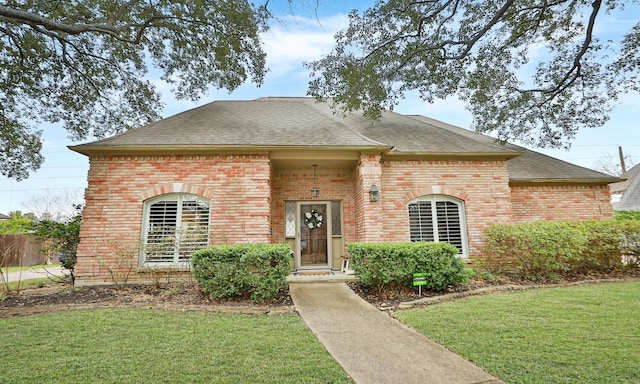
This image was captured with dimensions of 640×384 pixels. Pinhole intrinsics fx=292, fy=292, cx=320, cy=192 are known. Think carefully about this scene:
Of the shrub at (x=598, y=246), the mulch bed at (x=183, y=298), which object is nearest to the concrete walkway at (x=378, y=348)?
the mulch bed at (x=183, y=298)

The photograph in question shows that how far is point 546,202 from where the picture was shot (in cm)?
940

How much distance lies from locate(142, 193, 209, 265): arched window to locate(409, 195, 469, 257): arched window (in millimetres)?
5840

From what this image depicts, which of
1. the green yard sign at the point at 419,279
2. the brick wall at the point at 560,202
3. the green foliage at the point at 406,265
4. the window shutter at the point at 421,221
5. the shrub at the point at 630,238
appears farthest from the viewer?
the brick wall at the point at 560,202

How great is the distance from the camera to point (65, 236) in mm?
7520

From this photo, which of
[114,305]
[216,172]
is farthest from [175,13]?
[114,305]

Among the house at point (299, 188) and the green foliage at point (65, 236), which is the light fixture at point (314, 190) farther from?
the green foliage at point (65, 236)

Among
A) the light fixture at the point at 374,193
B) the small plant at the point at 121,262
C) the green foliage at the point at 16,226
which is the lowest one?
the small plant at the point at 121,262

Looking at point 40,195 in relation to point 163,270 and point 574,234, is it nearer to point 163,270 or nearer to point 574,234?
point 163,270

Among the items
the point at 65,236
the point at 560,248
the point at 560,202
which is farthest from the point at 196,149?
the point at 560,202

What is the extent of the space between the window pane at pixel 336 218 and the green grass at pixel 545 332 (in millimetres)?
4595

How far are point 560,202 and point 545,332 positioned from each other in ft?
→ 25.0

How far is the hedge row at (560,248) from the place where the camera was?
7125mm

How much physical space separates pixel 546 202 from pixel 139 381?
11272mm

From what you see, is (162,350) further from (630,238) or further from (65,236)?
(630,238)
